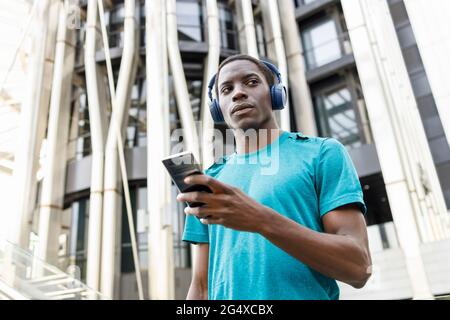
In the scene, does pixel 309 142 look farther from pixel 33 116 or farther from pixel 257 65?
pixel 33 116

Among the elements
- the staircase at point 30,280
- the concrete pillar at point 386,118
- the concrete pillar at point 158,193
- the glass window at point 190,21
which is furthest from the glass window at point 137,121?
the concrete pillar at point 386,118

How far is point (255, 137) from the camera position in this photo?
667 mm

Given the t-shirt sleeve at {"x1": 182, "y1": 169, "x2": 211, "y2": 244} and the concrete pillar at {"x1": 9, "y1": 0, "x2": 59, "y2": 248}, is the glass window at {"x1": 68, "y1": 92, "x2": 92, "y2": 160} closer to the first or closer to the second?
the concrete pillar at {"x1": 9, "y1": 0, "x2": 59, "y2": 248}

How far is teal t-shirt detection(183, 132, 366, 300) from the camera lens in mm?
522

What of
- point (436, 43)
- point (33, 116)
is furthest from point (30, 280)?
point (436, 43)

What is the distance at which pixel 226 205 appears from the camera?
41 centimetres

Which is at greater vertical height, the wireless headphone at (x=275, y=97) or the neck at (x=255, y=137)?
the wireless headphone at (x=275, y=97)

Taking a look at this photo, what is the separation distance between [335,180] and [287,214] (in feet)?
0.27

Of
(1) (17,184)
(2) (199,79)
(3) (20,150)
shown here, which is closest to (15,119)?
(3) (20,150)

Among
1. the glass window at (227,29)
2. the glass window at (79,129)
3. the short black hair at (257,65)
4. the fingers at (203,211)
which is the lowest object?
the fingers at (203,211)

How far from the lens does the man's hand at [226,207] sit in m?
0.40

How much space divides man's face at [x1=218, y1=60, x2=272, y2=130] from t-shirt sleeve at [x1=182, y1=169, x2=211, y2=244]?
179mm

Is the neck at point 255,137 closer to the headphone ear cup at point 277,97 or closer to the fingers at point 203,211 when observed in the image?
the headphone ear cup at point 277,97

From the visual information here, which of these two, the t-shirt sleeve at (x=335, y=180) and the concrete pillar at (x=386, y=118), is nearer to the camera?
the t-shirt sleeve at (x=335, y=180)
